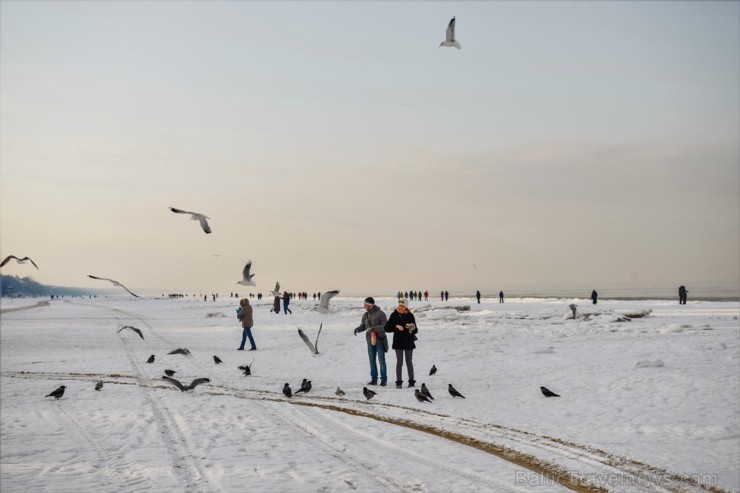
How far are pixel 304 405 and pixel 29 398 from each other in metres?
6.47

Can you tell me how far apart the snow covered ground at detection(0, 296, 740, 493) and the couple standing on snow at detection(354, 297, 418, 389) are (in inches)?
23.8

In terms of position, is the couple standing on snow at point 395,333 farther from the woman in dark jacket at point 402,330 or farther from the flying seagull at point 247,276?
the flying seagull at point 247,276

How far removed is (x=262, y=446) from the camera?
8703 millimetres

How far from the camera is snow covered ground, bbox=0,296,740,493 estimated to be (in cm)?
730

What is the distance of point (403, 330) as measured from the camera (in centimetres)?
1434

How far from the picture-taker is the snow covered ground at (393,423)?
23.9 feet

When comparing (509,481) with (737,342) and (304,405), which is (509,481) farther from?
(737,342)

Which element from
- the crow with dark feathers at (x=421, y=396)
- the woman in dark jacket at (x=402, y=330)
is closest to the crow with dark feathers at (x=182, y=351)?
the woman in dark jacket at (x=402, y=330)

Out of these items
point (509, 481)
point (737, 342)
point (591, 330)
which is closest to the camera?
point (509, 481)

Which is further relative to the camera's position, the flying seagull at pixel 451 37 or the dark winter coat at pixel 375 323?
the dark winter coat at pixel 375 323

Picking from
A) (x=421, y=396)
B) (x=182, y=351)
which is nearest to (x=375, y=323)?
(x=421, y=396)

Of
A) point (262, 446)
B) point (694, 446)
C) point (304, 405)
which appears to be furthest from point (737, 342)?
point (262, 446)

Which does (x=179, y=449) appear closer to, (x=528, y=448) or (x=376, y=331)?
(x=528, y=448)

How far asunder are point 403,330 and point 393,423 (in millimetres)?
4133
